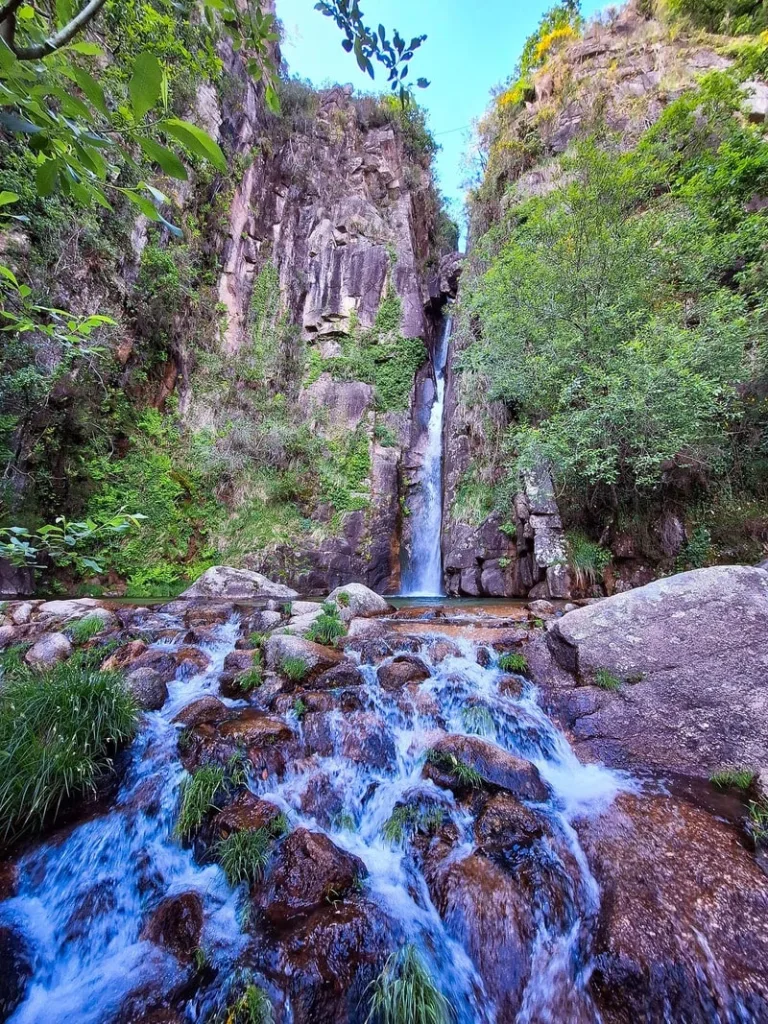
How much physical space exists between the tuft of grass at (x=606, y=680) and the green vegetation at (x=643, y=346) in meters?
4.56

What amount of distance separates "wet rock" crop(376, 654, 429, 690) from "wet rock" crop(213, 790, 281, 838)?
1740 mm

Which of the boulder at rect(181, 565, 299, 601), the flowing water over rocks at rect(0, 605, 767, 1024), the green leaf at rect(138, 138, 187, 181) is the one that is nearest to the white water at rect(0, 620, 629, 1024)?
the flowing water over rocks at rect(0, 605, 767, 1024)

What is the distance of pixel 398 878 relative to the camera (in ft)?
8.59

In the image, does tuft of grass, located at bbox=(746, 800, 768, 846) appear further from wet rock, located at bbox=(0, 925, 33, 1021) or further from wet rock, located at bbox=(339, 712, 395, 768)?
wet rock, located at bbox=(0, 925, 33, 1021)

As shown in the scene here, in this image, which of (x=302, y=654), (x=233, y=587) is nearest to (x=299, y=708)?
(x=302, y=654)

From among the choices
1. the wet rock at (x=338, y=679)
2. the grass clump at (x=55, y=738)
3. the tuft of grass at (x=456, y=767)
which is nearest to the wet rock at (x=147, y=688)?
the grass clump at (x=55, y=738)

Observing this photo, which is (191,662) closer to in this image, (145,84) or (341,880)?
(341,880)

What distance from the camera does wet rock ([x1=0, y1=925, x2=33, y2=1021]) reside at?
1.98m

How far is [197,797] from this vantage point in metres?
2.94

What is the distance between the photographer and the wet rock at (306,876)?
2381 millimetres

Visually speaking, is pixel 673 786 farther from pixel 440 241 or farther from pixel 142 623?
pixel 440 241

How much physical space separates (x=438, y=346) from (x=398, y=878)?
63.2 ft

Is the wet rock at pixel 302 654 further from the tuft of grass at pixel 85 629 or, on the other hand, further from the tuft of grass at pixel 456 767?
the tuft of grass at pixel 85 629

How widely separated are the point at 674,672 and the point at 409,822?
2.89m
